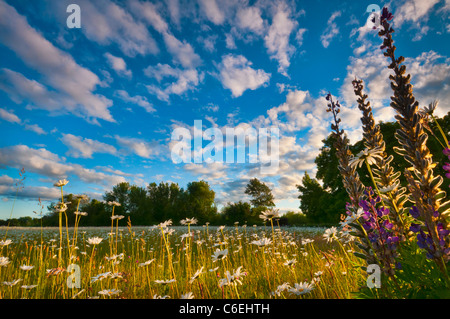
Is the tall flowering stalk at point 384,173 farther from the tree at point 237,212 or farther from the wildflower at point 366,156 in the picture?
the tree at point 237,212

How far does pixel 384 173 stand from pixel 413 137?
654 millimetres

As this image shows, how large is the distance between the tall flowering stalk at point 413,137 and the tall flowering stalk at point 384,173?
1.00ft

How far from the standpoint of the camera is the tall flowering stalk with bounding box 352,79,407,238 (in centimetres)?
230

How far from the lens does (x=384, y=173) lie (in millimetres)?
2523

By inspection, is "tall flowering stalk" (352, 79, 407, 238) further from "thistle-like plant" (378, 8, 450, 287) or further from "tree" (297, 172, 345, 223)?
"tree" (297, 172, 345, 223)

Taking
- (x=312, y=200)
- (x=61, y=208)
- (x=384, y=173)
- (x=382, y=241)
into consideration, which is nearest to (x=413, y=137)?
(x=384, y=173)

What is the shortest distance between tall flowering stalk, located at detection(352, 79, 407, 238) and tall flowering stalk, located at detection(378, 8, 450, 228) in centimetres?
30

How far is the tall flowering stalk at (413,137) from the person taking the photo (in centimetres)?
180

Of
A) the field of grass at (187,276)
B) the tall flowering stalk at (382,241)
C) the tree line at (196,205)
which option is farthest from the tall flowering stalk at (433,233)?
the tree line at (196,205)

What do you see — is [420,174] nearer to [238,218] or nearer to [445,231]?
[445,231]

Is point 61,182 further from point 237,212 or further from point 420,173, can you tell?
point 237,212

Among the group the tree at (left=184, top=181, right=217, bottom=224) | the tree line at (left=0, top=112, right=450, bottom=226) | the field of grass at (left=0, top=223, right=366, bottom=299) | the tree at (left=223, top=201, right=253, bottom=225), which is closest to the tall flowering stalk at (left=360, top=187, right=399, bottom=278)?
the field of grass at (left=0, top=223, right=366, bottom=299)
